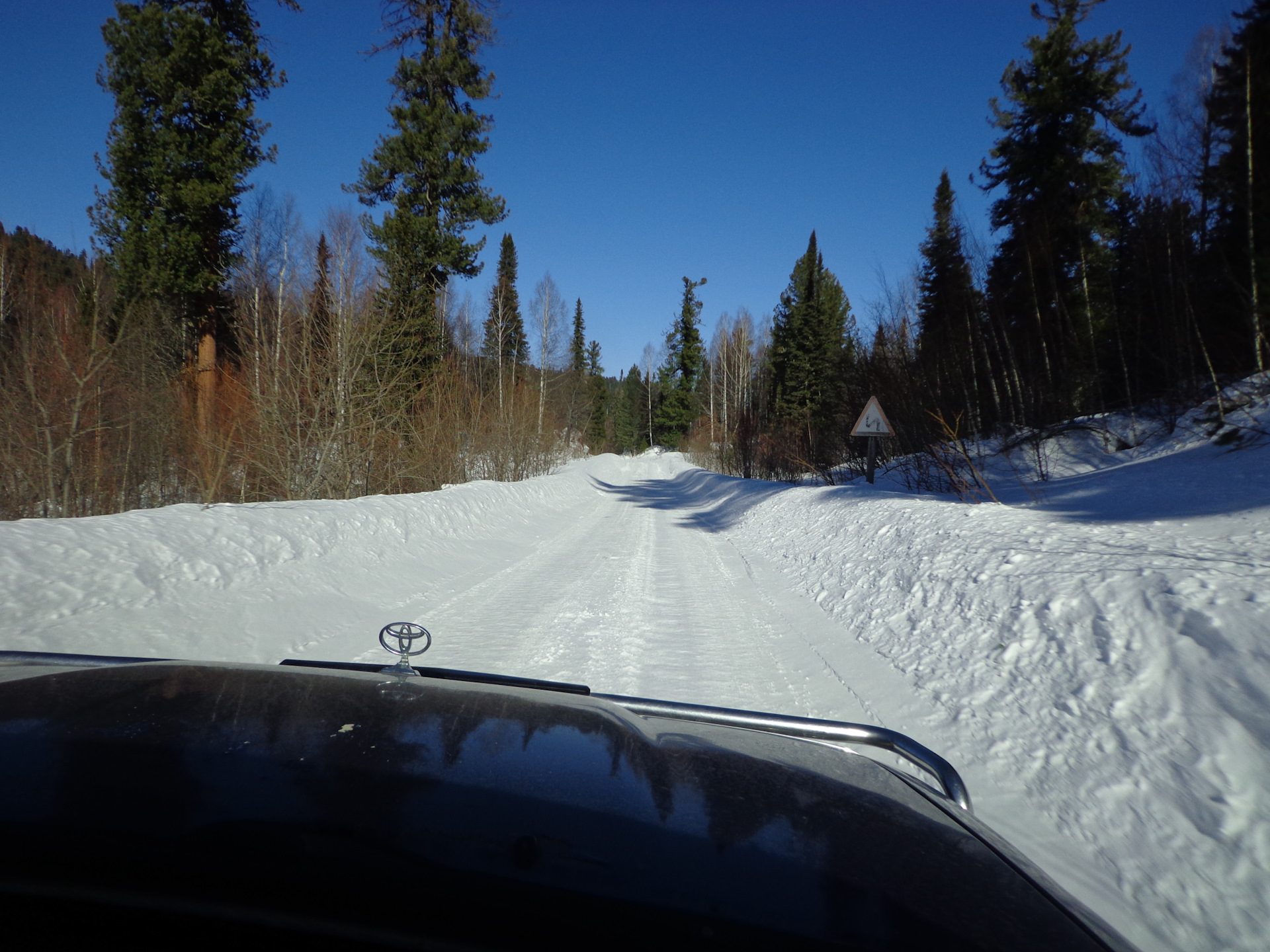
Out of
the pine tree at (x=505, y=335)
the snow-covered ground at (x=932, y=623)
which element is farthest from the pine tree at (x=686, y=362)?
the snow-covered ground at (x=932, y=623)

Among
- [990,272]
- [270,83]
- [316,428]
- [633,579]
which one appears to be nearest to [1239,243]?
[990,272]

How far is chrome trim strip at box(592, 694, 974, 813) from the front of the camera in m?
2.02

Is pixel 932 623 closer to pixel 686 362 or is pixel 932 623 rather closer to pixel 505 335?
pixel 505 335

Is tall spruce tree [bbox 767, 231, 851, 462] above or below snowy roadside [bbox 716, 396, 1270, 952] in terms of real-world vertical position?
above

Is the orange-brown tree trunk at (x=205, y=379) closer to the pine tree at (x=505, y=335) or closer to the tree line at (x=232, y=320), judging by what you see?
the tree line at (x=232, y=320)

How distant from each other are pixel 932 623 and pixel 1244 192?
49.0 ft

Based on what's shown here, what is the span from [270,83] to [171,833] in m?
24.4

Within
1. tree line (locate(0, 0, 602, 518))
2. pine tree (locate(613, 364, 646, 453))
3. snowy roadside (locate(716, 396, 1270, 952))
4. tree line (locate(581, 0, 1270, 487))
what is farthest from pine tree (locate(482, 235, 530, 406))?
pine tree (locate(613, 364, 646, 453))

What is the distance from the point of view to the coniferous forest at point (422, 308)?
1167 cm

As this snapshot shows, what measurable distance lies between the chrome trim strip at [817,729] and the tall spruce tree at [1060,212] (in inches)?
641

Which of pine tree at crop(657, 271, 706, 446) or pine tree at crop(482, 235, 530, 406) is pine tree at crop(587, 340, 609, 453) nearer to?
pine tree at crop(657, 271, 706, 446)

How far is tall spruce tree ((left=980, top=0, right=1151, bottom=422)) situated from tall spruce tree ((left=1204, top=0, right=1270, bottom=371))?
284 cm

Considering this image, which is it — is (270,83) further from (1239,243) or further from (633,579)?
(1239,243)

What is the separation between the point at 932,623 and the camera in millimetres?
5578
